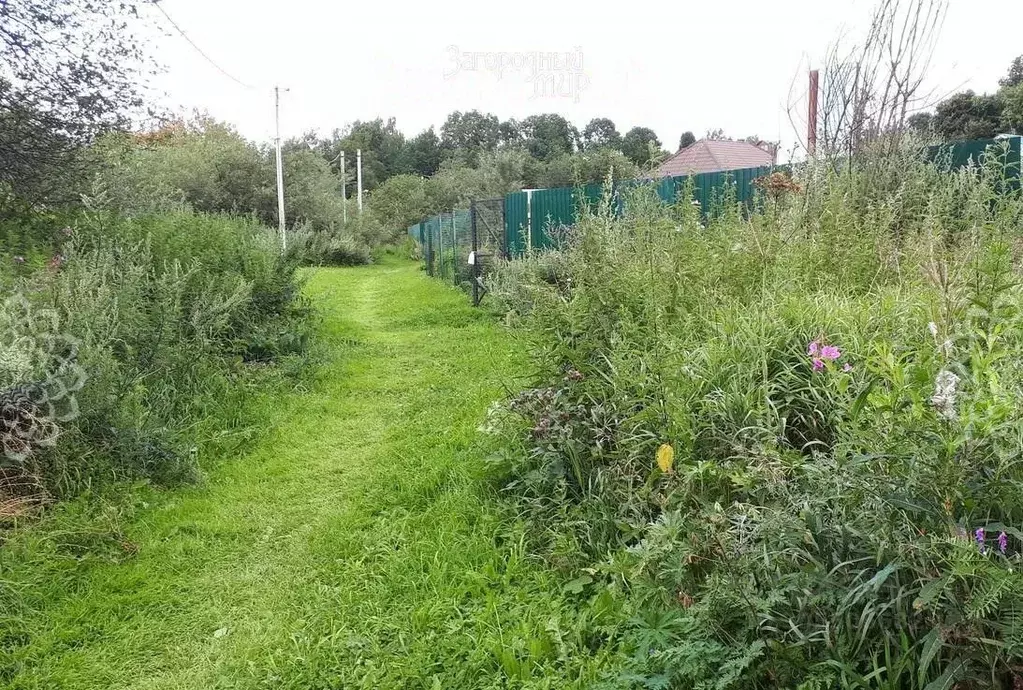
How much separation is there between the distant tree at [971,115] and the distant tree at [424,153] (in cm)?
3624

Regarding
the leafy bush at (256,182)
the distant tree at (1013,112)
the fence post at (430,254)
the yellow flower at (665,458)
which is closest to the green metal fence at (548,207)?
the fence post at (430,254)

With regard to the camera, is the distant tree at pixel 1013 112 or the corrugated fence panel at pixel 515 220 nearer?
the corrugated fence panel at pixel 515 220

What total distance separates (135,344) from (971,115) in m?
30.4

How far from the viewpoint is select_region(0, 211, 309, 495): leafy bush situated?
3.75 meters

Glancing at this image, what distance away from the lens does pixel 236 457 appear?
182 inches

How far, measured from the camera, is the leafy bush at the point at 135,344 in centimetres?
375

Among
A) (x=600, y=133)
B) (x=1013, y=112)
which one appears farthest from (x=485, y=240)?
(x=600, y=133)

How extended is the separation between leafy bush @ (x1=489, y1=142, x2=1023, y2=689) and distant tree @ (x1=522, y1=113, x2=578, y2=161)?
36466 millimetres

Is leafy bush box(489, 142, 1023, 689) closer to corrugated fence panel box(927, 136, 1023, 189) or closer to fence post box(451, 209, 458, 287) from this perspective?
corrugated fence panel box(927, 136, 1023, 189)

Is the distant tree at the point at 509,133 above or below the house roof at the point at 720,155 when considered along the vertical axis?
above

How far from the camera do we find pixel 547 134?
41250 mm

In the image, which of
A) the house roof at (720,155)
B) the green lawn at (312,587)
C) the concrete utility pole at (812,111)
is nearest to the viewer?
the green lawn at (312,587)

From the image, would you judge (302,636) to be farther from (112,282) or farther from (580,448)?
(112,282)

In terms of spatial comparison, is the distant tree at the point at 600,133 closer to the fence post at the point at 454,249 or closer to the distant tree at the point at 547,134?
the distant tree at the point at 547,134
